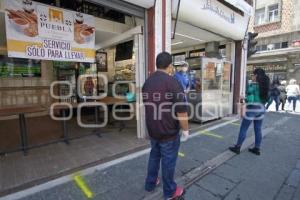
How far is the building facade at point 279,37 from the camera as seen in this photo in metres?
16.0

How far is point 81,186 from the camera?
2.92 metres

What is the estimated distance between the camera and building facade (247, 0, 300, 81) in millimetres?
16002

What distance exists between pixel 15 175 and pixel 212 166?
10.3ft

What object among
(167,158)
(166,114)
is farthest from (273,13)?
(167,158)

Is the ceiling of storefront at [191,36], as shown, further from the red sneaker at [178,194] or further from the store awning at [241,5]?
the red sneaker at [178,194]

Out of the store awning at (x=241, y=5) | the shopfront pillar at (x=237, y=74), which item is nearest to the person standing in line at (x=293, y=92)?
the shopfront pillar at (x=237, y=74)

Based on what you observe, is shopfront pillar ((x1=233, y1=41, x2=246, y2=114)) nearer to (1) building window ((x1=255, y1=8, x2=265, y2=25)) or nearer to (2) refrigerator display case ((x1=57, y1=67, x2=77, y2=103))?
(2) refrigerator display case ((x1=57, y1=67, x2=77, y2=103))

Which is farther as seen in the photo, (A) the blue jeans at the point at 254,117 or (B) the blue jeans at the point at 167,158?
(A) the blue jeans at the point at 254,117

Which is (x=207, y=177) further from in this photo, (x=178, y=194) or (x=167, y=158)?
(x=167, y=158)

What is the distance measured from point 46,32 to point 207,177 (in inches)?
154

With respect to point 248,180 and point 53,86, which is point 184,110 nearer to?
point 248,180

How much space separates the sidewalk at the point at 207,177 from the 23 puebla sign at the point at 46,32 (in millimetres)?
2411

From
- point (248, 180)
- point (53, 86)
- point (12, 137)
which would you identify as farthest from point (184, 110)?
point (53, 86)

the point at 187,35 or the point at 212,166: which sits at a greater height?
the point at 187,35
